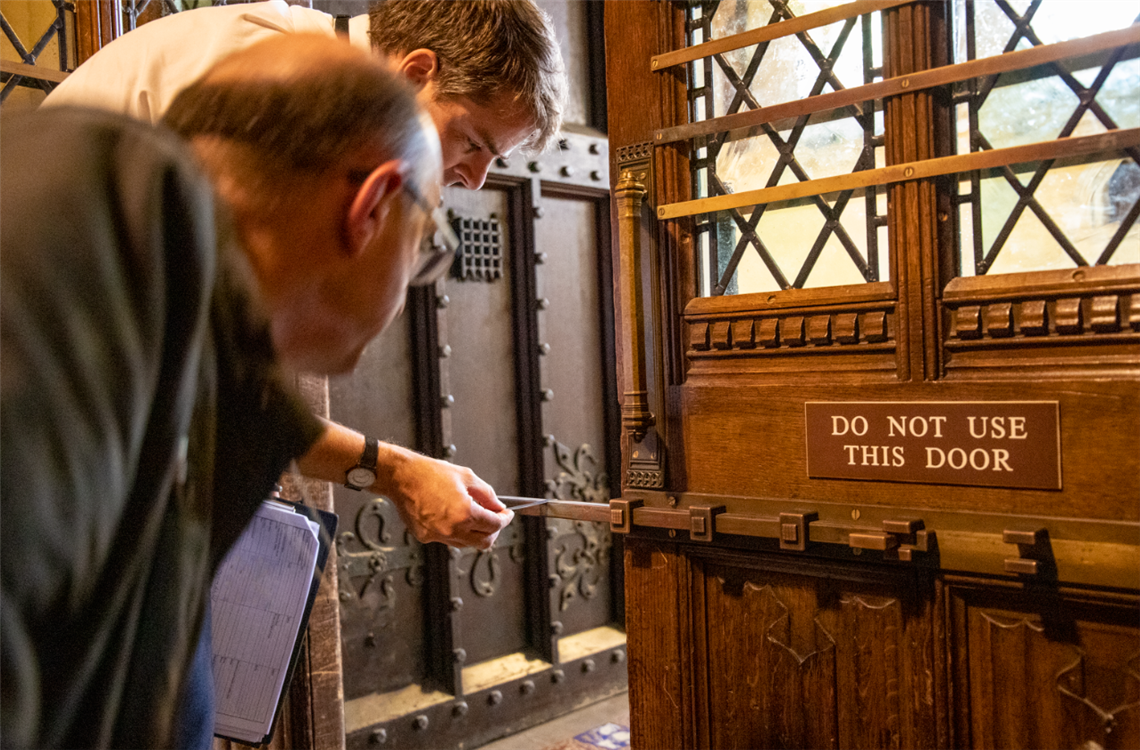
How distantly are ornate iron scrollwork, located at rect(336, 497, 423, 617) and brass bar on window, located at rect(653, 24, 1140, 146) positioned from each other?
6.32 feet

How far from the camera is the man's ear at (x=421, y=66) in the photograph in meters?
1.48

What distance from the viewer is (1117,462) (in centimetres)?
121

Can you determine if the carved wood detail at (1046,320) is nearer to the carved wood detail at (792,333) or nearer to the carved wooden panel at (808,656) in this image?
the carved wood detail at (792,333)

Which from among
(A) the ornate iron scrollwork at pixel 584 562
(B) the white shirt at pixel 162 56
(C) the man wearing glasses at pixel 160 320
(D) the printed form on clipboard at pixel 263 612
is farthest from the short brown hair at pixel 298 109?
(A) the ornate iron scrollwork at pixel 584 562

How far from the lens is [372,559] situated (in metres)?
3.12

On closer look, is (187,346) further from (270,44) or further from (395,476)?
(395,476)

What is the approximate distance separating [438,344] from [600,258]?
95cm

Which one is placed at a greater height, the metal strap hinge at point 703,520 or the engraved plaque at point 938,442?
the engraved plaque at point 938,442

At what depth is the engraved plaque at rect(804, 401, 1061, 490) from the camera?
1.27 metres

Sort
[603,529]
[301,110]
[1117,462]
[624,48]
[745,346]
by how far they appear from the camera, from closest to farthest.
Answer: [301,110] → [1117,462] → [745,346] → [624,48] → [603,529]

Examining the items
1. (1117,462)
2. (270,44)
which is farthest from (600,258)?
(270,44)

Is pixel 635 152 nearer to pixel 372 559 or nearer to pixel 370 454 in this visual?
pixel 370 454

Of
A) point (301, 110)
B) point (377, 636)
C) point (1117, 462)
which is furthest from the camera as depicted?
point (377, 636)

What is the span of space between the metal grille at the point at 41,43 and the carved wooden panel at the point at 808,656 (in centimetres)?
177
